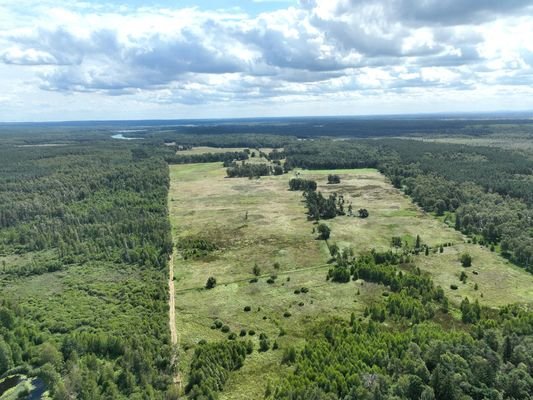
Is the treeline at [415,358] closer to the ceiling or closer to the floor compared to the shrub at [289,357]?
closer to the ceiling

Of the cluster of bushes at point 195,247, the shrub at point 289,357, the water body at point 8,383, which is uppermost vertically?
the cluster of bushes at point 195,247

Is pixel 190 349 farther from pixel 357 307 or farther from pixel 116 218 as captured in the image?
pixel 116 218

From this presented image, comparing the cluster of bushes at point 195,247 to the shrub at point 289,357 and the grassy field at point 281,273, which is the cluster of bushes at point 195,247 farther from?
the shrub at point 289,357

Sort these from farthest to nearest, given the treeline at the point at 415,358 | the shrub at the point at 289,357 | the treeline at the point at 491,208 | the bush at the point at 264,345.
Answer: the treeline at the point at 491,208
the bush at the point at 264,345
the shrub at the point at 289,357
the treeline at the point at 415,358

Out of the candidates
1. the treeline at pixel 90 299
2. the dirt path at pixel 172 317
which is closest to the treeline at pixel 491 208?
the dirt path at pixel 172 317

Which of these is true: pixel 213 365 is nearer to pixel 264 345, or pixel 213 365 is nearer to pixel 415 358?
pixel 264 345

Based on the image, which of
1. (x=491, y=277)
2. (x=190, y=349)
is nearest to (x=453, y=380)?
(x=190, y=349)

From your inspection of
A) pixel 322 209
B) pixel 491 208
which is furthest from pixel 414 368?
pixel 491 208

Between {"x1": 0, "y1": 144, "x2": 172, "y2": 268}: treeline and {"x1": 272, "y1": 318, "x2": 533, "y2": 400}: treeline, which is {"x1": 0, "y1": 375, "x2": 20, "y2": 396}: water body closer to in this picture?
{"x1": 272, "y1": 318, "x2": 533, "y2": 400}: treeline

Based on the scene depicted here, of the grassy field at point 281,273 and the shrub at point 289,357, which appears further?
the grassy field at point 281,273
